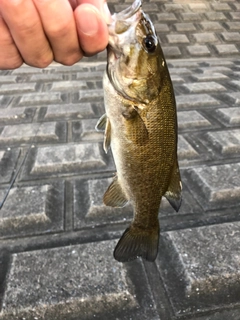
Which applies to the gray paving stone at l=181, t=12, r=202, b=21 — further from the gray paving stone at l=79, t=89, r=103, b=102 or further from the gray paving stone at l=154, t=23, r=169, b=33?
the gray paving stone at l=79, t=89, r=103, b=102

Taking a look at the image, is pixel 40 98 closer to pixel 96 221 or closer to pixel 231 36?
pixel 96 221

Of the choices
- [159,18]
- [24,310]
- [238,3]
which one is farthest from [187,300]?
[238,3]

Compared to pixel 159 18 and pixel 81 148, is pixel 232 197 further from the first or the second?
pixel 159 18

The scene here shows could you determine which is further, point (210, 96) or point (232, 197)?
point (210, 96)

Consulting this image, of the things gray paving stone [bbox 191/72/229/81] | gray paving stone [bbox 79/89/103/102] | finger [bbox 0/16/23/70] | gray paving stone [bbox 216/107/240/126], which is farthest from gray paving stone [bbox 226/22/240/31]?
finger [bbox 0/16/23/70]

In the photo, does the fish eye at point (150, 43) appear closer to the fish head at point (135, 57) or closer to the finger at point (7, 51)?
the fish head at point (135, 57)

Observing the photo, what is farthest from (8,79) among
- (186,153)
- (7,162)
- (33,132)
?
(186,153)
